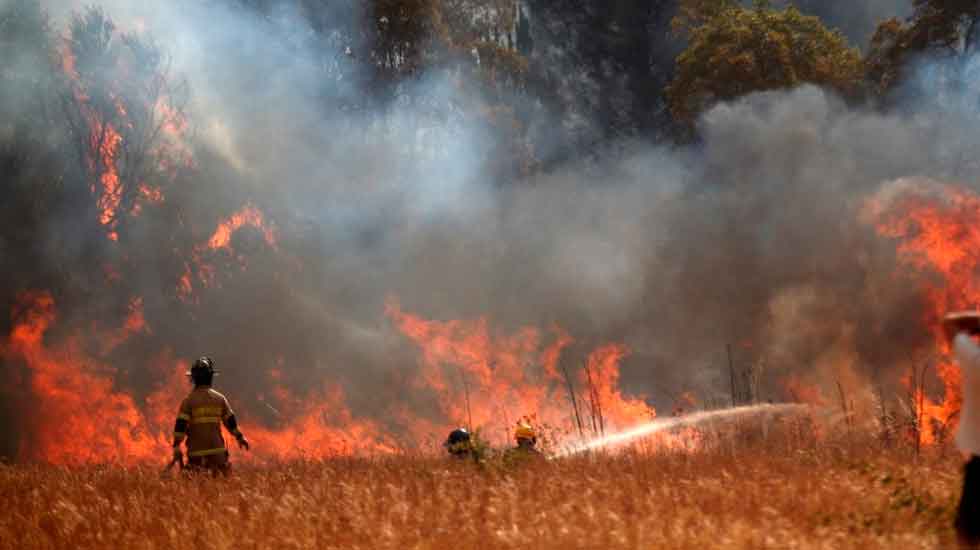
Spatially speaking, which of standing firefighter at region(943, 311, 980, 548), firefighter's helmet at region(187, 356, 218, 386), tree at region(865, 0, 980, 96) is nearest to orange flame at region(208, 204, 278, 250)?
firefighter's helmet at region(187, 356, 218, 386)

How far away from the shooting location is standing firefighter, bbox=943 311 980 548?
20.5ft

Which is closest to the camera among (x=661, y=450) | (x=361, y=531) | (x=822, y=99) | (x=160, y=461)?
(x=361, y=531)

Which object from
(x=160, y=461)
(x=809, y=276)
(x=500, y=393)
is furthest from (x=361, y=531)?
(x=809, y=276)

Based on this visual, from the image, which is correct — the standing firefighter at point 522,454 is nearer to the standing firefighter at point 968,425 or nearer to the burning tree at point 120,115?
the standing firefighter at point 968,425

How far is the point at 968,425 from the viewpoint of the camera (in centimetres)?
632

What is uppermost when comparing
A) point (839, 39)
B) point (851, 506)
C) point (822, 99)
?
point (839, 39)

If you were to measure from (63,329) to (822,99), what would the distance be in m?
21.1

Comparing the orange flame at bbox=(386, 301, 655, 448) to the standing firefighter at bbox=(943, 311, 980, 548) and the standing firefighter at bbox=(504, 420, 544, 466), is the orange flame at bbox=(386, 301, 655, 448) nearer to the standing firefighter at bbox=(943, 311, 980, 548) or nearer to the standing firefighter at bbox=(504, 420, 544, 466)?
the standing firefighter at bbox=(504, 420, 544, 466)

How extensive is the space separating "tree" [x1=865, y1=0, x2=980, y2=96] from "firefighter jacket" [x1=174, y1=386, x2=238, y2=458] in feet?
89.3

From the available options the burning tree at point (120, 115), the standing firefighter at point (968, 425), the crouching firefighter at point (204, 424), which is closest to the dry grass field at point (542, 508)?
the crouching firefighter at point (204, 424)

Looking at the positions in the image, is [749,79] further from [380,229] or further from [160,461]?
[160,461]

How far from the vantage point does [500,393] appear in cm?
2403

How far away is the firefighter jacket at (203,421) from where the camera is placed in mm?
11844

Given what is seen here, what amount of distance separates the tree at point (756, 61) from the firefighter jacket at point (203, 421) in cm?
2497
